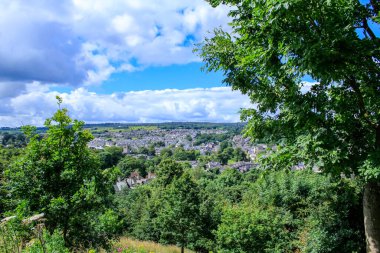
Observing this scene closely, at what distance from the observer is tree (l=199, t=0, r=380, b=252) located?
19.7 ft

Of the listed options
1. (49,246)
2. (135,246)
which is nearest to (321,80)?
(49,246)

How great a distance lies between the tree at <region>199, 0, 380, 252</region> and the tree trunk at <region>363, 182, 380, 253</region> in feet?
0.07

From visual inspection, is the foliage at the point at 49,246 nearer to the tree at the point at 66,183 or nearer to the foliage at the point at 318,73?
the tree at the point at 66,183

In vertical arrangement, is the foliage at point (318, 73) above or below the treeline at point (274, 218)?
above

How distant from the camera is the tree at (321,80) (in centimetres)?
602

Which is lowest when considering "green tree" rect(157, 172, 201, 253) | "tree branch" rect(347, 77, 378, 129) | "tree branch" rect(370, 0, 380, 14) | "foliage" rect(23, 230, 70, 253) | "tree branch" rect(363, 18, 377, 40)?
"green tree" rect(157, 172, 201, 253)

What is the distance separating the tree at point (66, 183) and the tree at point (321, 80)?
530cm

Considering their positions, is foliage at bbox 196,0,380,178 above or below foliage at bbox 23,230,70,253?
above

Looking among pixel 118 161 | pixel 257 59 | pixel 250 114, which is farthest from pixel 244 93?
pixel 118 161

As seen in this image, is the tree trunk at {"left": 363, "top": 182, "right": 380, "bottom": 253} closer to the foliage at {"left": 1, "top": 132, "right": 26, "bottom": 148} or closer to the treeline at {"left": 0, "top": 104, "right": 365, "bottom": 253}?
the treeline at {"left": 0, "top": 104, "right": 365, "bottom": 253}

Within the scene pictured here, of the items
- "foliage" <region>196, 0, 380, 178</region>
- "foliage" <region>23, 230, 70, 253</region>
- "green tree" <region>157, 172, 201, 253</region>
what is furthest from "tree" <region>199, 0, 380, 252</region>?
"green tree" <region>157, 172, 201, 253</region>

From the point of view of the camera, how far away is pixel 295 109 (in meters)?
6.84

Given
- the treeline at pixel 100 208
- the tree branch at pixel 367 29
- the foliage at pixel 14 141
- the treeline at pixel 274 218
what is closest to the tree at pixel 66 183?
the treeline at pixel 100 208

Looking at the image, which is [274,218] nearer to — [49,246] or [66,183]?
[66,183]
